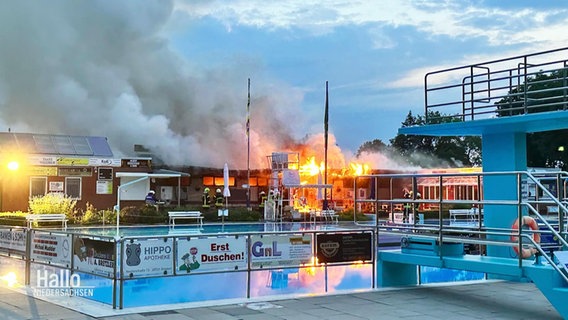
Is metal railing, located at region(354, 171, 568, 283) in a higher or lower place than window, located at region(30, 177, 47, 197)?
lower

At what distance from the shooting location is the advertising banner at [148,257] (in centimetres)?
943

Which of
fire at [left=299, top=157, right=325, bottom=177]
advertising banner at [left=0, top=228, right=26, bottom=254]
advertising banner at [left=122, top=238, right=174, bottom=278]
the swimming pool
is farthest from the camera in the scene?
fire at [left=299, top=157, right=325, bottom=177]

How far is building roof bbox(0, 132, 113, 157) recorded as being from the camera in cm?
3831

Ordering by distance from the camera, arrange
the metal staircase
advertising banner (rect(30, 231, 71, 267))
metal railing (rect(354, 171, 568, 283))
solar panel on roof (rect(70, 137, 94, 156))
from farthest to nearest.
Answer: solar panel on roof (rect(70, 137, 94, 156)) < advertising banner (rect(30, 231, 71, 267)) < metal railing (rect(354, 171, 568, 283)) < the metal staircase

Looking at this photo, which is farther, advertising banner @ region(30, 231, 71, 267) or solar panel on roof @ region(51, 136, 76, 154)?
solar panel on roof @ region(51, 136, 76, 154)

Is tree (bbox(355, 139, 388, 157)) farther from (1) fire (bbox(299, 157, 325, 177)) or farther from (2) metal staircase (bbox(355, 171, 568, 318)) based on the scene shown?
(2) metal staircase (bbox(355, 171, 568, 318))

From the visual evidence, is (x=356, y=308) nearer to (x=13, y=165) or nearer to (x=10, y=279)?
(x=10, y=279)

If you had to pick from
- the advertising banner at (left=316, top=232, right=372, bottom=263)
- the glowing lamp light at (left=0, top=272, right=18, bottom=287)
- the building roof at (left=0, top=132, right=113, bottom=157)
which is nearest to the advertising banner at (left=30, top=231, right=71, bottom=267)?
the glowing lamp light at (left=0, top=272, right=18, bottom=287)

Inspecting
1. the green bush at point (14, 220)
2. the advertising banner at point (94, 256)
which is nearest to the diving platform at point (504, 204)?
the advertising banner at point (94, 256)

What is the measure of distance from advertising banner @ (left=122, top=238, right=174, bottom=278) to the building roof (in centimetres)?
3113

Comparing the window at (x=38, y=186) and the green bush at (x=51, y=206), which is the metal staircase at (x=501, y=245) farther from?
the window at (x=38, y=186)

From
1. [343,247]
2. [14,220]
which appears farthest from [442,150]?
[343,247]

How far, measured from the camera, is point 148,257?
31.8ft

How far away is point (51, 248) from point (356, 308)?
5730mm
